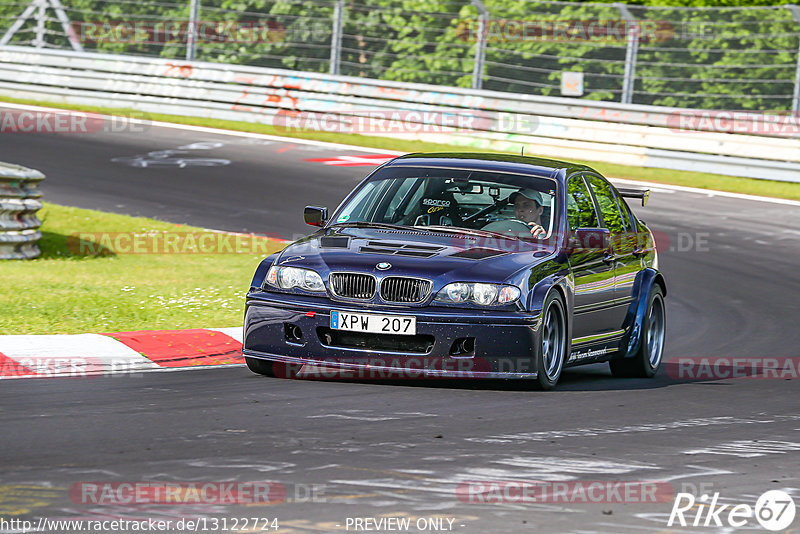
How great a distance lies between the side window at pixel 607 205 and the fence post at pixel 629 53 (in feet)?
40.0

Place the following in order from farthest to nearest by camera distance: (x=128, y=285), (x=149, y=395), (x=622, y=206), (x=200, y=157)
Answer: (x=200, y=157) → (x=128, y=285) → (x=622, y=206) → (x=149, y=395)

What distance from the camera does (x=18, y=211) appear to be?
13742 mm

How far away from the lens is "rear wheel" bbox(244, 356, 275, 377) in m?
9.08

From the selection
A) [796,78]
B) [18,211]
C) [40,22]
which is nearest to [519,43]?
[796,78]

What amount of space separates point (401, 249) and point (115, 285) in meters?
4.47

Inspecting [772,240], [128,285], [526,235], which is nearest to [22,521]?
[526,235]

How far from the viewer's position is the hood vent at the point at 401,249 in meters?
8.87

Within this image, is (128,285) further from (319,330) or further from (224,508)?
(224,508)

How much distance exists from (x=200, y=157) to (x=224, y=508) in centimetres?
1687

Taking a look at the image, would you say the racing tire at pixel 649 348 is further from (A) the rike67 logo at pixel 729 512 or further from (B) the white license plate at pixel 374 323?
(A) the rike67 logo at pixel 729 512

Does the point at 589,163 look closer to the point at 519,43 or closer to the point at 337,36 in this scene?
the point at 519,43

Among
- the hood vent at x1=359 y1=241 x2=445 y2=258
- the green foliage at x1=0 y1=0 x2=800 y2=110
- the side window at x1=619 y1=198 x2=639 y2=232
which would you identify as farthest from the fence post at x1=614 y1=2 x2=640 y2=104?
the hood vent at x1=359 y1=241 x2=445 y2=258

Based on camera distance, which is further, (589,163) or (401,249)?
(589,163)

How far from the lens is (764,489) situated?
6.23 metres
